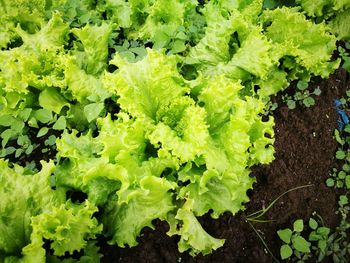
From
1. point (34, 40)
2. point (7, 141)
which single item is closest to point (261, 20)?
point (34, 40)

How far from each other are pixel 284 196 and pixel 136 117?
1.39 meters

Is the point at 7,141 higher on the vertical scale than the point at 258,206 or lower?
higher

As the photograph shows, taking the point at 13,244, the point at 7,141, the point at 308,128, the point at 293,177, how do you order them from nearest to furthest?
the point at 13,244 → the point at 7,141 → the point at 293,177 → the point at 308,128

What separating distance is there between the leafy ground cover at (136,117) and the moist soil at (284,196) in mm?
39

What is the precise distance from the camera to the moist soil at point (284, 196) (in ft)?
8.45

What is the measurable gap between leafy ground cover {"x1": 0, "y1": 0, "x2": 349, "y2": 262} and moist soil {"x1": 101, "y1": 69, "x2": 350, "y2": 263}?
1.5 inches

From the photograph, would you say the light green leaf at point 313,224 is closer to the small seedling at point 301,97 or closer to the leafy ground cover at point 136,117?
the leafy ground cover at point 136,117

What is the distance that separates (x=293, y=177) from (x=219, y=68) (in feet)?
3.51

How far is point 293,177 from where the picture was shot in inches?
118

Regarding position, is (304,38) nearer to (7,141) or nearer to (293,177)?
(293,177)

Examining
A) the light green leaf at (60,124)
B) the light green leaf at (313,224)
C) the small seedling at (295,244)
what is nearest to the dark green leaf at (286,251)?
the small seedling at (295,244)

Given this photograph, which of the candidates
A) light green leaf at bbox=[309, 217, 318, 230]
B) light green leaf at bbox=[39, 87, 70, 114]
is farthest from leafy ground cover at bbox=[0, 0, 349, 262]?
light green leaf at bbox=[309, 217, 318, 230]

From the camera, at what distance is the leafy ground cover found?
217cm

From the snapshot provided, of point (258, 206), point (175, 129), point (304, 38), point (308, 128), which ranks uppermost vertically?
point (304, 38)
